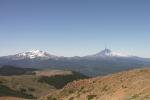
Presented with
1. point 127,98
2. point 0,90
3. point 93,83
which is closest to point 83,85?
point 93,83

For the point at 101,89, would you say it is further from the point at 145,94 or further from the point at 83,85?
the point at 145,94

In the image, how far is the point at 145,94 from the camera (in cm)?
3700

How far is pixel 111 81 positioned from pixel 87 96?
17.3ft

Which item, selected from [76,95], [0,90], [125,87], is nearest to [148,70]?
[125,87]

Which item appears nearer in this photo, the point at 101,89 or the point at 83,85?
the point at 101,89

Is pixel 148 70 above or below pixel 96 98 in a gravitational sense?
above

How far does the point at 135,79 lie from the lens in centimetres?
4584

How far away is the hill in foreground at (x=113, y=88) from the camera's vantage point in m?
39.7

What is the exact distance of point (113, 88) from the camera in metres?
45.5

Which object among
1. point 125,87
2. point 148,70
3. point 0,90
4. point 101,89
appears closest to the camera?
point 125,87

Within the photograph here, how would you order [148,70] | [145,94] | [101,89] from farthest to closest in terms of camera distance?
[148,70], [101,89], [145,94]

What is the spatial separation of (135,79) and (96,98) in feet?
21.4

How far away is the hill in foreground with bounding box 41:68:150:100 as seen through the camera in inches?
1564

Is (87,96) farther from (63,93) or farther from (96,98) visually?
(63,93)
